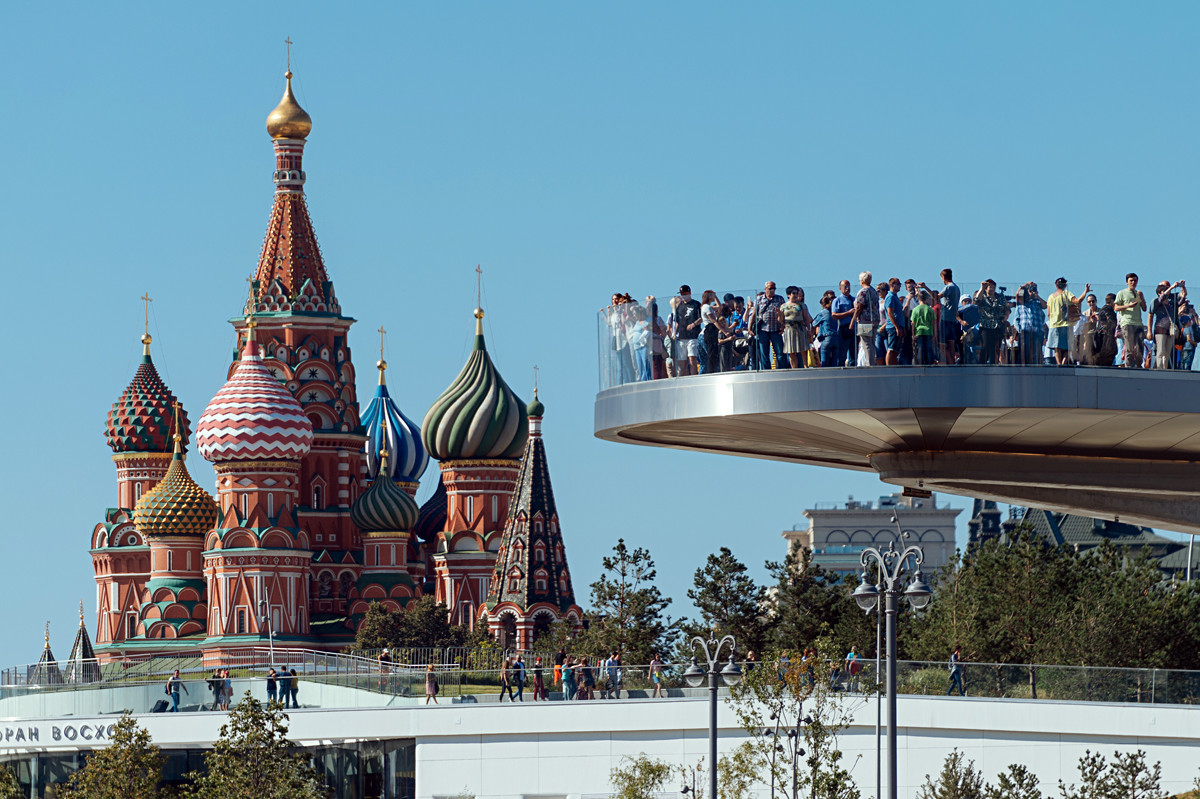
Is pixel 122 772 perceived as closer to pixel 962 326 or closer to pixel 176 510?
pixel 962 326

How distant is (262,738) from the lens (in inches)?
1768

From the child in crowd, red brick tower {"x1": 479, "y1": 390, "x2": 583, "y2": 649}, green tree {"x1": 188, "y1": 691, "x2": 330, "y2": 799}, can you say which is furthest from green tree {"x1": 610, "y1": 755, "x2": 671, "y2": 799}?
red brick tower {"x1": 479, "y1": 390, "x2": 583, "y2": 649}

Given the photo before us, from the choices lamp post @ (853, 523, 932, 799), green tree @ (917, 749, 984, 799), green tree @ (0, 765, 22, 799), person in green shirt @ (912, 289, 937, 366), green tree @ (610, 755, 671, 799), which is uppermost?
person in green shirt @ (912, 289, 937, 366)

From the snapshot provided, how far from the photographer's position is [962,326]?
39594 millimetres

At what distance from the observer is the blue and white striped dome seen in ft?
424

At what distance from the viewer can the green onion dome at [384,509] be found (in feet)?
393

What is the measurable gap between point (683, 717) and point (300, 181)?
74848 mm

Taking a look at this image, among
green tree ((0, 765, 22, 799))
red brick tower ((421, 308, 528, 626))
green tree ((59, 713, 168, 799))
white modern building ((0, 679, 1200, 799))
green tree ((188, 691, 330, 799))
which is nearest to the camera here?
green tree ((188, 691, 330, 799))

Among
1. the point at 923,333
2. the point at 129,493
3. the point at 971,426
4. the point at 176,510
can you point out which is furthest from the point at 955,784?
the point at 129,493

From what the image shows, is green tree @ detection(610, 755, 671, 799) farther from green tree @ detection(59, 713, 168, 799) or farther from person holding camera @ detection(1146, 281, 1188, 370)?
person holding camera @ detection(1146, 281, 1188, 370)

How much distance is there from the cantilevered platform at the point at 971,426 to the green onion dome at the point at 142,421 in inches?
3039

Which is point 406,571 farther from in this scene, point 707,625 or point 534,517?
point 707,625

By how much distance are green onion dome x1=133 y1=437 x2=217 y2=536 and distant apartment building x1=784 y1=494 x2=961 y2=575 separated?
7577cm

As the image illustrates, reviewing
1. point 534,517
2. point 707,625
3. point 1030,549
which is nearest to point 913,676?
point 1030,549
